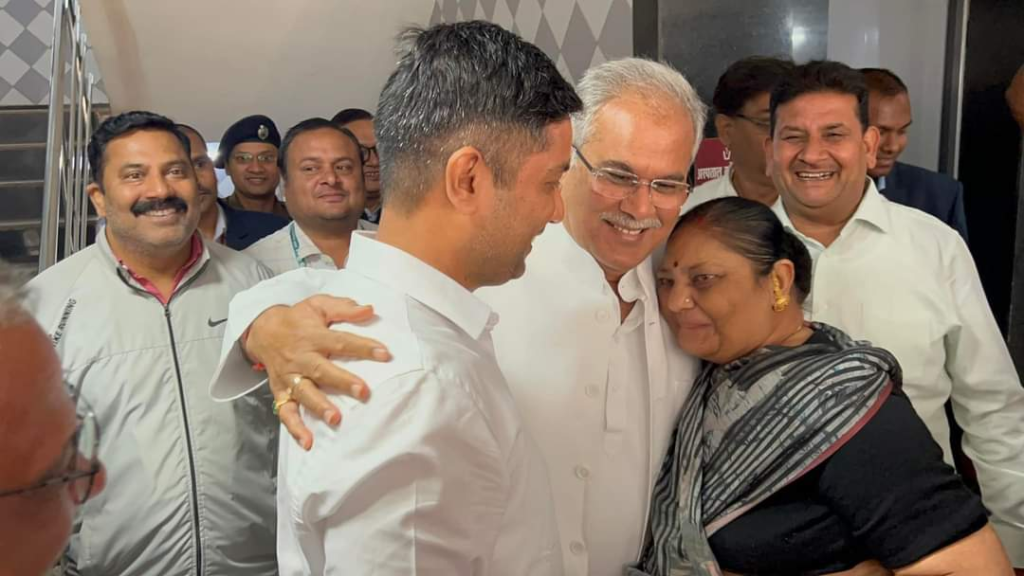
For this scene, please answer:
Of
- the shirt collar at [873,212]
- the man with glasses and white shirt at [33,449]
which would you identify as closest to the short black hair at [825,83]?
the shirt collar at [873,212]

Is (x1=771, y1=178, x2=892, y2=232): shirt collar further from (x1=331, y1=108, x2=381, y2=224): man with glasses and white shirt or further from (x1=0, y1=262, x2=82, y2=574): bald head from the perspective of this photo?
(x1=331, y1=108, x2=381, y2=224): man with glasses and white shirt

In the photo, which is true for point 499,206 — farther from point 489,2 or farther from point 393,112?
point 489,2

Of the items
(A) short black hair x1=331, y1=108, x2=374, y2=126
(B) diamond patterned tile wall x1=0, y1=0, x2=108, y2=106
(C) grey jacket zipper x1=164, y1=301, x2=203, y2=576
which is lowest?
(C) grey jacket zipper x1=164, y1=301, x2=203, y2=576

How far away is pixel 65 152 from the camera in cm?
270

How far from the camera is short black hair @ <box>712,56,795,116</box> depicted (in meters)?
2.14

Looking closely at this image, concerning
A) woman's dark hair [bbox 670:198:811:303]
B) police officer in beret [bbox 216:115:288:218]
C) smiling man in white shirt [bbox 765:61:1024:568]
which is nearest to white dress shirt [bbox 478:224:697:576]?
woman's dark hair [bbox 670:198:811:303]

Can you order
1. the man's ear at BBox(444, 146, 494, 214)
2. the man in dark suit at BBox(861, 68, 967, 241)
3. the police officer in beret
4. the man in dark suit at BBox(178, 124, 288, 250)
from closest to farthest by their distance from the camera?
the man's ear at BBox(444, 146, 494, 214) → the man in dark suit at BBox(861, 68, 967, 241) → the man in dark suit at BBox(178, 124, 288, 250) → the police officer in beret

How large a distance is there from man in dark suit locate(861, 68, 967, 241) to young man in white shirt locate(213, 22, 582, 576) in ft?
5.74

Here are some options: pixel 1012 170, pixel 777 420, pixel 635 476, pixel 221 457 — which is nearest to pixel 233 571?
pixel 221 457

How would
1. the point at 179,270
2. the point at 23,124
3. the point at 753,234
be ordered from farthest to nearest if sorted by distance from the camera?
1. the point at 23,124
2. the point at 179,270
3. the point at 753,234

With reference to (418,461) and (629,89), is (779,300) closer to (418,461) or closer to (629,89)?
Answer: (629,89)

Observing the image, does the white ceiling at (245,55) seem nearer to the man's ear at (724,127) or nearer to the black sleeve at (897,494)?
the man's ear at (724,127)

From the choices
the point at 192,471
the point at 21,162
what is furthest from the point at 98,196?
the point at 21,162

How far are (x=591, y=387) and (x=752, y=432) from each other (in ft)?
0.86
